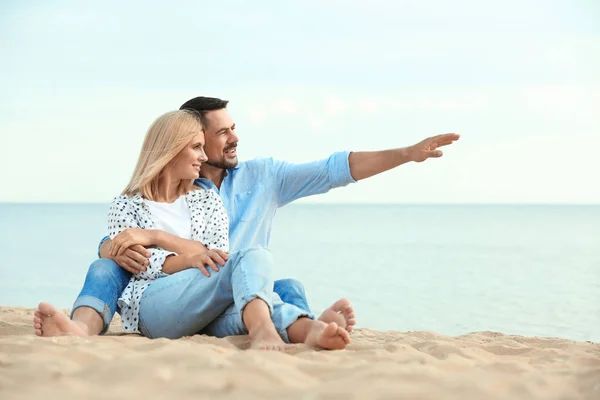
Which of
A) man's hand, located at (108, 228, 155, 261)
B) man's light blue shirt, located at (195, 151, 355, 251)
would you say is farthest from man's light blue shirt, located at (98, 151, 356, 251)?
man's hand, located at (108, 228, 155, 261)

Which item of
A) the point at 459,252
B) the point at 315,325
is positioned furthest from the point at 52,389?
the point at 459,252

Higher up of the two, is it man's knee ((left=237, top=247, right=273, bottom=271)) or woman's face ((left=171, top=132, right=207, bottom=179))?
woman's face ((left=171, top=132, right=207, bottom=179))

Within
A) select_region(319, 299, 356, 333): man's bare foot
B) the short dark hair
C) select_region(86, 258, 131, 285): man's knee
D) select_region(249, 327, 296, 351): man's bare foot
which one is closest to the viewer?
select_region(249, 327, 296, 351): man's bare foot

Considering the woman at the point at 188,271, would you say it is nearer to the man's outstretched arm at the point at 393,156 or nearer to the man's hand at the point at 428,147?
the man's outstretched arm at the point at 393,156

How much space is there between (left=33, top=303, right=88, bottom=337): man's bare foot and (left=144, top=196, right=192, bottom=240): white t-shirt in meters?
0.69

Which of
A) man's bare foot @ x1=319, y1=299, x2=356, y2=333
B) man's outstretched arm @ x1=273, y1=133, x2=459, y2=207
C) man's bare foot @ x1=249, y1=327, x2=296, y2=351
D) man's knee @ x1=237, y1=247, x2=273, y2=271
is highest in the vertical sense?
man's outstretched arm @ x1=273, y1=133, x2=459, y2=207

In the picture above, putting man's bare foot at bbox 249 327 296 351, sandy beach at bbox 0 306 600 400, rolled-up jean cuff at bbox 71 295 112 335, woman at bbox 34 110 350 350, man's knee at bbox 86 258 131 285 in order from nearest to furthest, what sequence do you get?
sandy beach at bbox 0 306 600 400
man's bare foot at bbox 249 327 296 351
woman at bbox 34 110 350 350
rolled-up jean cuff at bbox 71 295 112 335
man's knee at bbox 86 258 131 285

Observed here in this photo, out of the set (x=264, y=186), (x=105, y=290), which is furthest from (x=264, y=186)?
(x=105, y=290)

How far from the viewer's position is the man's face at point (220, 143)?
448cm

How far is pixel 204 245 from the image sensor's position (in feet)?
12.4

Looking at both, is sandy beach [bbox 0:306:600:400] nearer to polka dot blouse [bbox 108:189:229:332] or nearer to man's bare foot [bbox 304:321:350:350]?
man's bare foot [bbox 304:321:350:350]

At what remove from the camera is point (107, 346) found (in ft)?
9.37

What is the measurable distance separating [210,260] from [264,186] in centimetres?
122

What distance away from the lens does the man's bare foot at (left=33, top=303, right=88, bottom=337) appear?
331 centimetres
